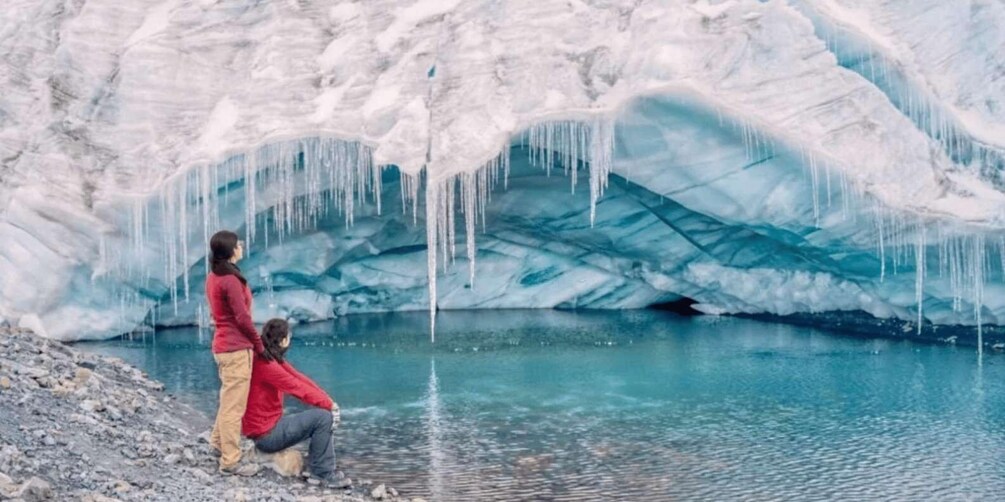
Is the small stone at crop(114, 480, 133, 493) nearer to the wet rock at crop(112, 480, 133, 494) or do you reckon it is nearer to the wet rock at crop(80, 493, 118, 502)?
the wet rock at crop(112, 480, 133, 494)

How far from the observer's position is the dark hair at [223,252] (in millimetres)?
8641

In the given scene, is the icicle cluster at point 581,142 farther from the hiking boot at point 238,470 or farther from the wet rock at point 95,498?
the wet rock at point 95,498

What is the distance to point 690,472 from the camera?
11.1m

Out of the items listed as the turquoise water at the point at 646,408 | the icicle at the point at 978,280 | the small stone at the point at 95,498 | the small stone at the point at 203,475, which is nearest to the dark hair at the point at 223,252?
the small stone at the point at 203,475

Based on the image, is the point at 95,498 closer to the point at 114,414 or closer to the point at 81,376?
the point at 114,414

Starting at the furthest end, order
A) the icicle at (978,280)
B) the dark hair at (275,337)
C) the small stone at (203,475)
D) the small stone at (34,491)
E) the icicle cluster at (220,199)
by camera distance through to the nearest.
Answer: the icicle cluster at (220,199) → the icicle at (978,280) → the dark hair at (275,337) → the small stone at (203,475) → the small stone at (34,491)

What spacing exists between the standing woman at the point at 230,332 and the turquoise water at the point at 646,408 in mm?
2016

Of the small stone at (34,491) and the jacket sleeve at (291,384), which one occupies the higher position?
the jacket sleeve at (291,384)

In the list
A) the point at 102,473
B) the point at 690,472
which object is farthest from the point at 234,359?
the point at 690,472

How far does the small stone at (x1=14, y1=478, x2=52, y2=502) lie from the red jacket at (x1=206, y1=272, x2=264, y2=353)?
183 centimetres

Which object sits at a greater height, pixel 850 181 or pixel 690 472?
pixel 850 181

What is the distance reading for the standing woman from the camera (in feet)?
28.5

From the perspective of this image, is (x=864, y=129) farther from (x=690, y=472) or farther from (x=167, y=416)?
(x=167, y=416)

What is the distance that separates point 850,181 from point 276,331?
38.5 feet
